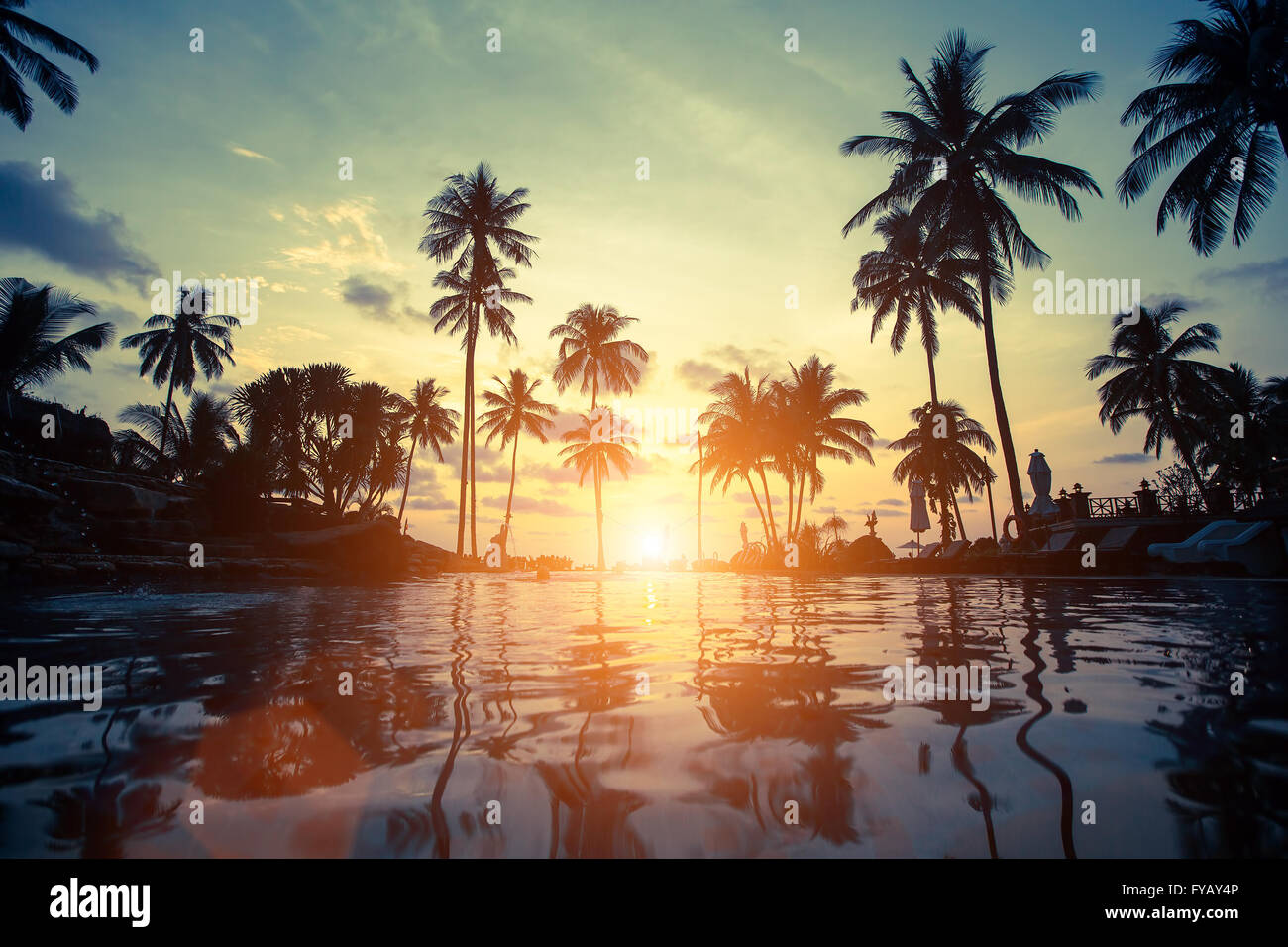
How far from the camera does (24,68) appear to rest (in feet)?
54.9

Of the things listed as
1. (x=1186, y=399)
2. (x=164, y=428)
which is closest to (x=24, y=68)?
(x=164, y=428)

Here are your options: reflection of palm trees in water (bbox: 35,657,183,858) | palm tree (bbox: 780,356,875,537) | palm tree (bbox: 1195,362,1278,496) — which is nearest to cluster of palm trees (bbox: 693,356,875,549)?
palm tree (bbox: 780,356,875,537)

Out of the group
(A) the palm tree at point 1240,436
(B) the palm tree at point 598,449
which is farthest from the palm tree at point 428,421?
(A) the palm tree at point 1240,436

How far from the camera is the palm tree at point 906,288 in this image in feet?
75.0

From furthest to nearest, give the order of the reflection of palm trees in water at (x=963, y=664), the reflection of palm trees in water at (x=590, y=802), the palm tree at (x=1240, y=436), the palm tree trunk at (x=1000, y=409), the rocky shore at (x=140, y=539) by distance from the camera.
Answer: the palm tree at (x=1240, y=436)
the palm tree trunk at (x=1000, y=409)
the rocky shore at (x=140, y=539)
the reflection of palm trees in water at (x=963, y=664)
the reflection of palm trees in water at (x=590, y=802)

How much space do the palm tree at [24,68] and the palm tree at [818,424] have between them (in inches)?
1137

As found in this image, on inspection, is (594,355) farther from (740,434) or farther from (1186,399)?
(1186,399)

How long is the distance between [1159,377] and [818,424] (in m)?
16.4

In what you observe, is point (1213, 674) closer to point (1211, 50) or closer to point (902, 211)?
point (1211, 50)

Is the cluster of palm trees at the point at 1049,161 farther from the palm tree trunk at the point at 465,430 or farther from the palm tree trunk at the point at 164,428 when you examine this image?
the palm tree trunk at the point at 164,428

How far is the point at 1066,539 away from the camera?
55.7ft

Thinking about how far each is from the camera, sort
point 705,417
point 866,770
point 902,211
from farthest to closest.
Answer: point 705,417
point 902,211
point 866,770
